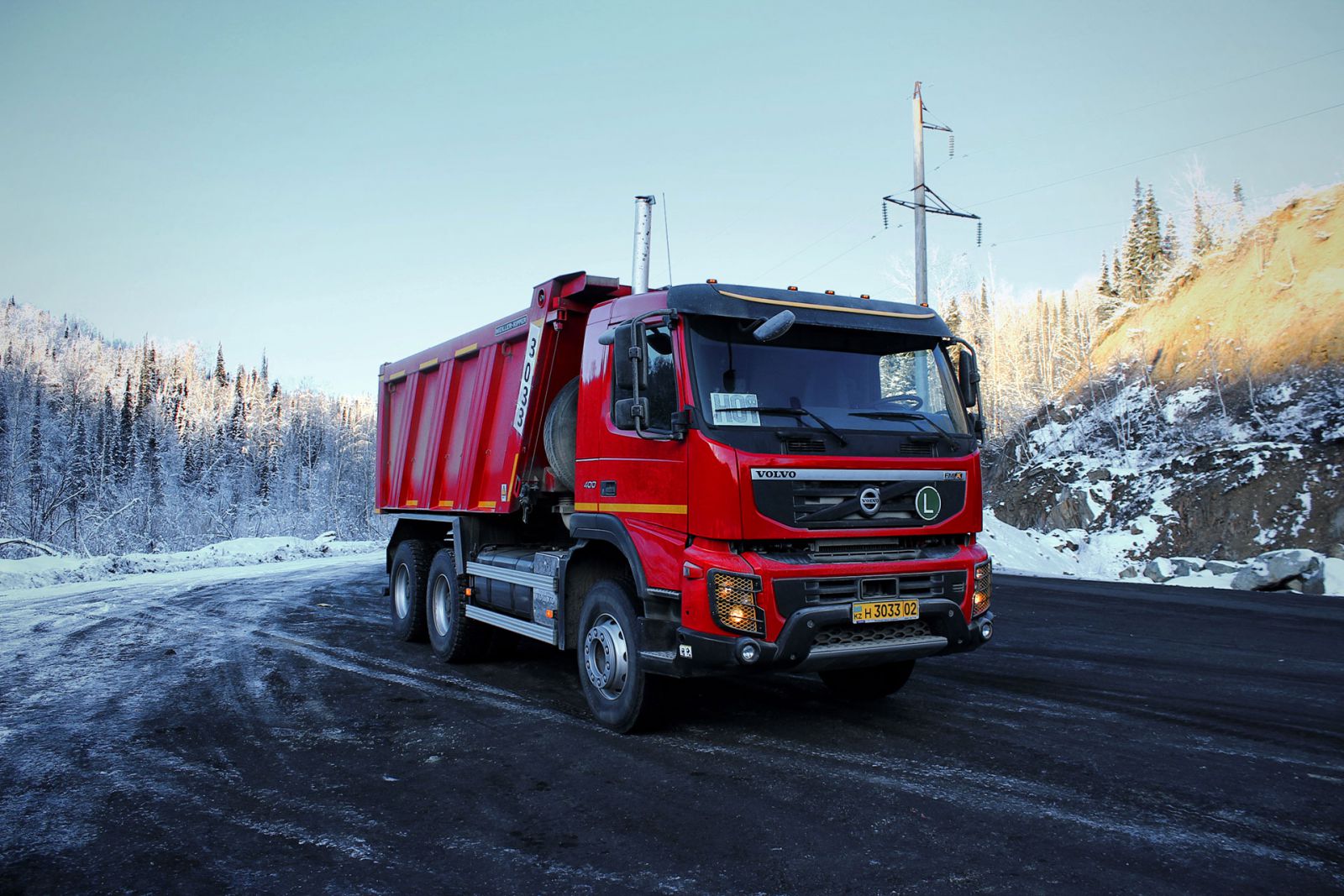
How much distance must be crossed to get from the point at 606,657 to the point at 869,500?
2148 millimetres

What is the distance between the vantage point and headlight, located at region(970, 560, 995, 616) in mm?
5781

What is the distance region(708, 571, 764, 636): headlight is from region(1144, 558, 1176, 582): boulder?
1472cm

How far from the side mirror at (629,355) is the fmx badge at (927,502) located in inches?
76.8

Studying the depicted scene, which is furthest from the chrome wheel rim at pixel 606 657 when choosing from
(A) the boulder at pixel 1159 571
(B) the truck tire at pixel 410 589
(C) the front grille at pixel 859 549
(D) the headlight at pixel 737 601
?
(A) the boulder at pixel 1159 571

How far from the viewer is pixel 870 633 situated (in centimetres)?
534

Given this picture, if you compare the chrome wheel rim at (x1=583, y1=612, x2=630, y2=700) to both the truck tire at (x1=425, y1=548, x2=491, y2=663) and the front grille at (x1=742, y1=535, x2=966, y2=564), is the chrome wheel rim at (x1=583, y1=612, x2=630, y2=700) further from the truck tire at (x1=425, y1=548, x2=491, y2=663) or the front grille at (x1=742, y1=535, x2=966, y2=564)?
the truck tire at (x1=425, y1=548, x2=491, y2=663)

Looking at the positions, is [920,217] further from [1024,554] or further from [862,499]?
[862,499]

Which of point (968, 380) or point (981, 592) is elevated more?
point (968, 380)

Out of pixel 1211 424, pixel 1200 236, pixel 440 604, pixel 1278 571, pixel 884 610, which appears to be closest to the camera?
pixel 884 610

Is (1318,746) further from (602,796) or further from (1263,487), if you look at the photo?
(1263,487)

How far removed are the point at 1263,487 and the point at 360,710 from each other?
25.8m

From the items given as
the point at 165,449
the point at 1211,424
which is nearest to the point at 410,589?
the point at 1211,424

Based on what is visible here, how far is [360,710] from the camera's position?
21.8 ft

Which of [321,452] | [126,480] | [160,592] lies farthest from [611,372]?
[321,452]
